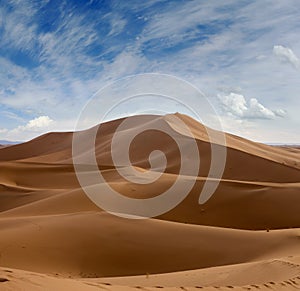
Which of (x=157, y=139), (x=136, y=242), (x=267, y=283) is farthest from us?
(x=157, y=139)

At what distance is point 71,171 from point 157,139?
10.5m

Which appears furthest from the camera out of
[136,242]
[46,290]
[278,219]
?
[278,219]

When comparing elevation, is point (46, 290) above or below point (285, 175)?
below

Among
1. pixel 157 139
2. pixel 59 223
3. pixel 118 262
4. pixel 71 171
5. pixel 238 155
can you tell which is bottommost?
pixel 118 262

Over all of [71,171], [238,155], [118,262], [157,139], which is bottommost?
[118,262]

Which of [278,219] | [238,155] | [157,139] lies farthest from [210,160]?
[278,219]

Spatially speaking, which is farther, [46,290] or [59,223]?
[59,223]

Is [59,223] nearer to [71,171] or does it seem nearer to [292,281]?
[292,281]

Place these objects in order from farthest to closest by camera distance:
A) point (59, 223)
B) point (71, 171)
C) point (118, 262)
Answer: point (71, 171)
point (59, 223)
point (118, 262)

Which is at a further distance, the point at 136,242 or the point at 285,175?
the point at 285,175

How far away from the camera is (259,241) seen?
7.87 m

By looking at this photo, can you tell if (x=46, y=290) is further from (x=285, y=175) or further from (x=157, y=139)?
(x=157, y=139)

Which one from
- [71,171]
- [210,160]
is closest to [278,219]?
[210,160]

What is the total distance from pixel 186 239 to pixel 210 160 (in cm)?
1545
